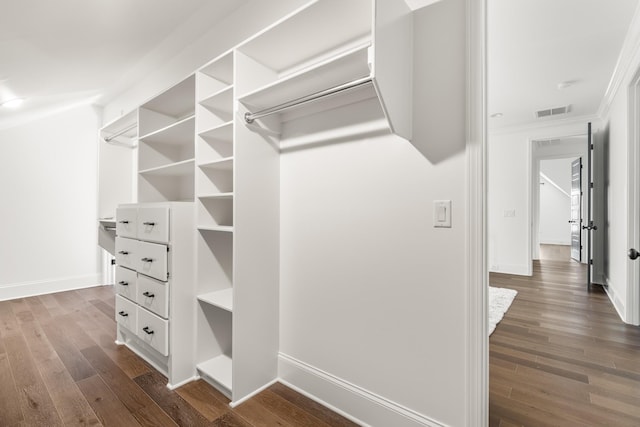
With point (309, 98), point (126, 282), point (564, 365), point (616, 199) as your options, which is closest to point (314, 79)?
point (309, 98)

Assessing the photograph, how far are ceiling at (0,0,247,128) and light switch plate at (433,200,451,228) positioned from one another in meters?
2.07

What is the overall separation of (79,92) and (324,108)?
3.47m

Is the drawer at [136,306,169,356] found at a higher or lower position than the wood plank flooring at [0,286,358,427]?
higher

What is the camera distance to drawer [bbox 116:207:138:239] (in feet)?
7.53

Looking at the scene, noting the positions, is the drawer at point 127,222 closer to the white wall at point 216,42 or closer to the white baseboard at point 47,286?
the white wall at point 216,42

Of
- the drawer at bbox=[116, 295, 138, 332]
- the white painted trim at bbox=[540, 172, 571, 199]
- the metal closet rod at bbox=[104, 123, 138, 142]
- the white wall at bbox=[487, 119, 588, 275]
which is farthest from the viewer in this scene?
the white painted trim at bbox=[540, 172, 571, 199]

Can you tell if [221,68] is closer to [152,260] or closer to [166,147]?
[166,147]

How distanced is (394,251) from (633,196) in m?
2.96

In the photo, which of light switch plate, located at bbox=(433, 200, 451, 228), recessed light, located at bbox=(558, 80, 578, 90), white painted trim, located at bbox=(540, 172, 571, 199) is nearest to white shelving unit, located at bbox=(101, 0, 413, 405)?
light switch plate, located at bbox=(433, 200, 451, 228)

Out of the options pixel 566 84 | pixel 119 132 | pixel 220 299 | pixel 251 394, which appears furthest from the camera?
pixel 566 84

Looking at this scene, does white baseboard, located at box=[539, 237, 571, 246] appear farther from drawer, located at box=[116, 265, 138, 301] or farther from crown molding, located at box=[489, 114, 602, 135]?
drawer, located at box=[116, 265, 138, 301]

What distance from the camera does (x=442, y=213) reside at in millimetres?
1350

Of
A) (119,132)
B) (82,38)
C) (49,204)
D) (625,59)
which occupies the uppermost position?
(625,59)

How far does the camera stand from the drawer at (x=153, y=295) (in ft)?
6.42
